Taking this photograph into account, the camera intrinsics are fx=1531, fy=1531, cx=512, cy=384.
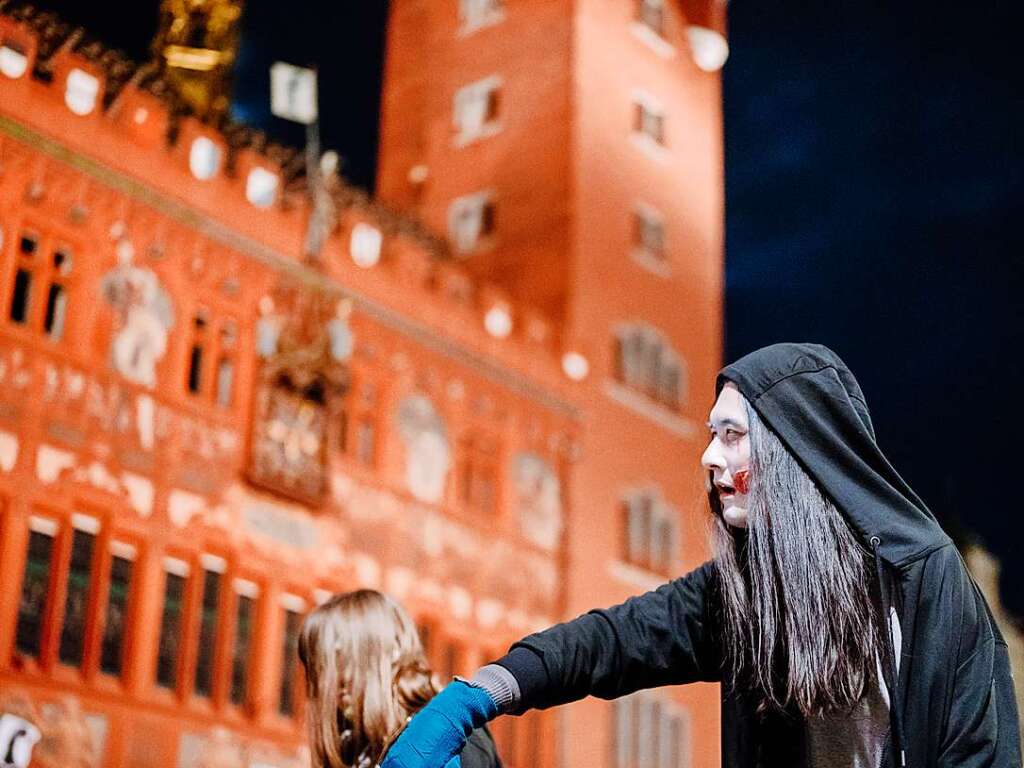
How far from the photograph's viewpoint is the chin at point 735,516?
1.99 meters

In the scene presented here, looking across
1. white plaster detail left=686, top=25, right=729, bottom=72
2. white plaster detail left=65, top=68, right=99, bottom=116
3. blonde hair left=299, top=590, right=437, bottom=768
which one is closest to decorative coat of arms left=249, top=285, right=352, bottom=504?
white plaster detail left=65, top=68, right=99, bottom=116

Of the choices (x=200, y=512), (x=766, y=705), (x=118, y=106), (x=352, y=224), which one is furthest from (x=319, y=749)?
(x=352, y=224)

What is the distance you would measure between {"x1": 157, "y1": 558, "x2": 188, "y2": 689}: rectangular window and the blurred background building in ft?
0.07

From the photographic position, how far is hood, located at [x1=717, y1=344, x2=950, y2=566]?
1.82m

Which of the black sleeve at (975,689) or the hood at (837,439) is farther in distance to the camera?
the hood at (837,439)

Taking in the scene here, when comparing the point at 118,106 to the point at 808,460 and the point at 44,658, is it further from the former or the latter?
the point at 808,460

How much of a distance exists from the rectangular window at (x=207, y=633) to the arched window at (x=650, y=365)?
19.6ft

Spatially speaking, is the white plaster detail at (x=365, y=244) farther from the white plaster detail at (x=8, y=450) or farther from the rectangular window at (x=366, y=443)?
the white plaster detail at (x=8, y=450)

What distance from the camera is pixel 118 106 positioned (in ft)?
39.8

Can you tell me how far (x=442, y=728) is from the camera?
1.74 m

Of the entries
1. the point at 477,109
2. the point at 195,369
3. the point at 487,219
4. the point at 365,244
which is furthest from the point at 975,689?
the point at 477,109

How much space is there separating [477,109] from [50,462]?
8528mm

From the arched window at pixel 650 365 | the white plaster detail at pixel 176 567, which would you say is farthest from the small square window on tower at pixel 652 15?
the white plaster detail at pixel 176 567

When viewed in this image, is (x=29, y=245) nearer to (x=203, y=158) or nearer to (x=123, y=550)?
(x=203, y=158)
